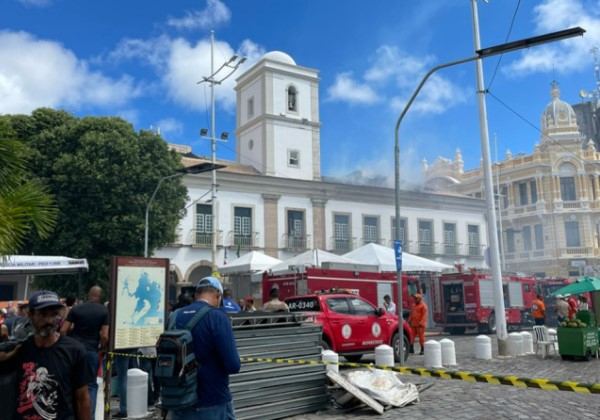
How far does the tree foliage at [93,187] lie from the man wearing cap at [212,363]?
23.7 meters

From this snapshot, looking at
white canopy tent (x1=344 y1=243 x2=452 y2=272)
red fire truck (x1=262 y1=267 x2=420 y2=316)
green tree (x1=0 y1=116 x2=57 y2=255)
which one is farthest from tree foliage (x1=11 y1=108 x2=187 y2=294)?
green tree (x1=0 y1=116 x2=57 y2=255)

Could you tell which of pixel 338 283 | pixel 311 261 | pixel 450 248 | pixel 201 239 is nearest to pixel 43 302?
pixel 338 283

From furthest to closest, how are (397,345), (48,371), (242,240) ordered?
(242,240), (397,345), (48,371)

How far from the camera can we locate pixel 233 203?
37.8 m

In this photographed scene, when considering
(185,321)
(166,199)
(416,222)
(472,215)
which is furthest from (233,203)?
(185,321)

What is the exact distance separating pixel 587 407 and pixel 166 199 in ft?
80.4

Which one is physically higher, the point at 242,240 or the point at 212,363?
the point at 242,240

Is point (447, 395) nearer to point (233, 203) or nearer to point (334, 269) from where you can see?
point (334, 269)

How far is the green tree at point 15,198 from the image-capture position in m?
5.36

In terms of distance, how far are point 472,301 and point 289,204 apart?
16.9m

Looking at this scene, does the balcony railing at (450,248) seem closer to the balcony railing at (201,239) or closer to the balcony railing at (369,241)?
the balcony railing at (369,241)

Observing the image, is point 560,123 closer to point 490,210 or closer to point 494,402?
A: point 490,210

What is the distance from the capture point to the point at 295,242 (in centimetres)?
3975

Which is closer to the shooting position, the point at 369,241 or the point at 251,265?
the point at 251,265
